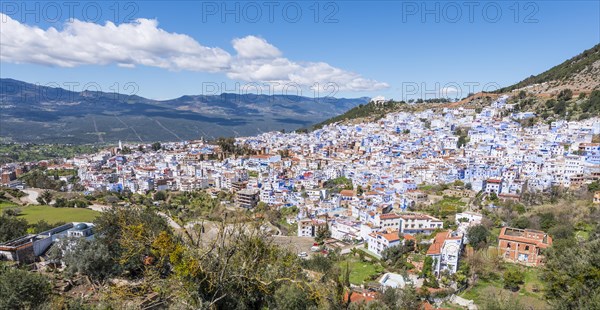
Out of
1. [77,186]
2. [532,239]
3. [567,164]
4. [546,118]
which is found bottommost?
[77,186]

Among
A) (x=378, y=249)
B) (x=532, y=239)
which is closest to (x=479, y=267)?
(x=532, y=239)

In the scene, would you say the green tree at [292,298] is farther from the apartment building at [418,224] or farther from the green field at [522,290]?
the apartment building at [418,224]

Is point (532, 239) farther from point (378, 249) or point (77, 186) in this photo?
point (77, 186)

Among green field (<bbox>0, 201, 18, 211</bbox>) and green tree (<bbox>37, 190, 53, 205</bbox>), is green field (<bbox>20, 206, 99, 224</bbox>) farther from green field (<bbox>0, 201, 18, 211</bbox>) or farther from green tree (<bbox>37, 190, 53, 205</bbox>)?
green tree (<bbox>37, 190, 53, 205</bbox>)

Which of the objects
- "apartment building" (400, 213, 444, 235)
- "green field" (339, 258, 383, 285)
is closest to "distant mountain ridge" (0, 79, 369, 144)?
"apartment building" (400, 213, 444, 235)

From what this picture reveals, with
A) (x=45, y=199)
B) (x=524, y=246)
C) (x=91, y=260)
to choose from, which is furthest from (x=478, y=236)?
(x=45, y=199)

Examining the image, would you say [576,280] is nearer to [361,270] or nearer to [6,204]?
[361,270]

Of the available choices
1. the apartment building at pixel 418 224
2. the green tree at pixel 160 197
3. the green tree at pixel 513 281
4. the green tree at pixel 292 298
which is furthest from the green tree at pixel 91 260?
the green tree at pixel 160 197
